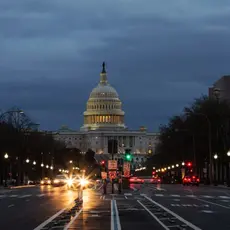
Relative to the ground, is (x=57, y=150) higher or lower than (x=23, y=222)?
higher

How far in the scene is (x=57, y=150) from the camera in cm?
17500

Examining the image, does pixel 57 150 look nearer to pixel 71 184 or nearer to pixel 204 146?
pixel 204 146

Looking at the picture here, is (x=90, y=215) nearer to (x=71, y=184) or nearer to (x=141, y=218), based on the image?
(x=141, y=218)

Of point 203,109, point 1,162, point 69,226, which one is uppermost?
point 203,109

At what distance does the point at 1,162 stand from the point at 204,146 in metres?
29.4

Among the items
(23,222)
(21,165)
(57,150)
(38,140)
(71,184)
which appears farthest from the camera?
(57,150)

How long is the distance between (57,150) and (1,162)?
227 ft

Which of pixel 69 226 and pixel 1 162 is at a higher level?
pixel 1 162

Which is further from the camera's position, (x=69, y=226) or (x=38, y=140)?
(x=38, y=140)

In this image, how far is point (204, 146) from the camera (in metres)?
110

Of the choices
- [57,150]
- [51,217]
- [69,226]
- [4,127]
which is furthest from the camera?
[57,150]

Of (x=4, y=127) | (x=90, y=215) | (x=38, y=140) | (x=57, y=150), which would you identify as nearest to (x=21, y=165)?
(x=38, y=140)

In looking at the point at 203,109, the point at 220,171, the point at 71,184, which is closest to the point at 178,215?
the point at 71,184

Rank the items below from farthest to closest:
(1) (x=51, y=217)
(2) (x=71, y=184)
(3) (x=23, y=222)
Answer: (2) (x=71, y=184), (1) (x=51, y=217), (3) (x=23, y=222)
